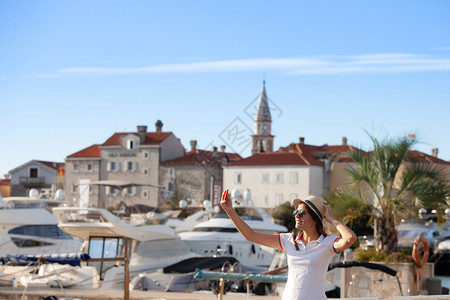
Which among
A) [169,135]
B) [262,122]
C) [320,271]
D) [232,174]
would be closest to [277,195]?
[232,174]

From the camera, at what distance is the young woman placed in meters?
4.85

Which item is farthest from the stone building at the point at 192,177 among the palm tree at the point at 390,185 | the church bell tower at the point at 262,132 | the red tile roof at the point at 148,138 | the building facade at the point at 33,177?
the palm tree at the point at 390,185

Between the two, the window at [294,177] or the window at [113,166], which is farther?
the window at [113,166]

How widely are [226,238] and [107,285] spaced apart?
41.6 ft

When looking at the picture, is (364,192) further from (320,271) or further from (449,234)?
(449,234)

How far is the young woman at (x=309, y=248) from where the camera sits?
4.85 m

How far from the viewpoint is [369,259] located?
16516 millimetres

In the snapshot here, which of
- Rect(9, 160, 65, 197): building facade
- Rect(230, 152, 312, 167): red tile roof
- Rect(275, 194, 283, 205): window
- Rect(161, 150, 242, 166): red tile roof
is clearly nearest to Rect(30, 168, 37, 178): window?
Rect(9, 160, 65, 197): building facade

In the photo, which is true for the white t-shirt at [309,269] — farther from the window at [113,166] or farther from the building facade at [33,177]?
the building facade at [33,177]

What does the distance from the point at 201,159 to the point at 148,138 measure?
673 centimetres

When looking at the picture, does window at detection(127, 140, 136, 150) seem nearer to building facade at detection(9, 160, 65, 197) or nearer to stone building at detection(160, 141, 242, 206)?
stone building at detection(160, 141, 242, 206)

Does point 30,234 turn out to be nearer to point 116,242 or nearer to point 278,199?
point 116,242

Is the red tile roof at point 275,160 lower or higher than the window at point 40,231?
higher

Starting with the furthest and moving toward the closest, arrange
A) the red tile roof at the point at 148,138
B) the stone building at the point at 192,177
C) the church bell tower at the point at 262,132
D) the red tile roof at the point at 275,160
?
1. the church bell tower at the point at 262,132
2. the red tile roof at the point at 148,138
3. the stone building at the point at 192,177
4. the red tile roof at the point at 275,160
